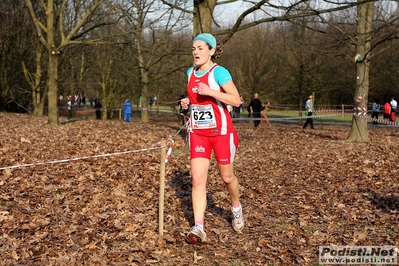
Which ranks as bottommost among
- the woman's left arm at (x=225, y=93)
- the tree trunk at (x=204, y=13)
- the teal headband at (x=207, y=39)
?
Result: the woman's left arm at (x=225, y=93)

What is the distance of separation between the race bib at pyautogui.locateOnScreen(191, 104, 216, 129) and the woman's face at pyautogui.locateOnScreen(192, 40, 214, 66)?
0.48 m

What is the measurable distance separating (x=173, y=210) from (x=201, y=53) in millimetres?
2409

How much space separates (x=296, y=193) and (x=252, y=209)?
147 cm

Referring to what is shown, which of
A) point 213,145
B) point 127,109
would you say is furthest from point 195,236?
point 127,109

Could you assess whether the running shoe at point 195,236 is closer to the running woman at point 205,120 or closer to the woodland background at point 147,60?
the running woman at point 205,120

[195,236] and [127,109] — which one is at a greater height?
[127,109]

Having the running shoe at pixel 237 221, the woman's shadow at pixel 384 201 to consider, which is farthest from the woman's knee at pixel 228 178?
the woman's shadow at pixel 384 201

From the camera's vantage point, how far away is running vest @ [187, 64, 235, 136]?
4.77 m

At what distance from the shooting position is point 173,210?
20.1 ft

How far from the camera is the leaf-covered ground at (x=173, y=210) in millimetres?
4477

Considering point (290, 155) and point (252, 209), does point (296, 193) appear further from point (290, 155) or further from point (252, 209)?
point (290, 155)

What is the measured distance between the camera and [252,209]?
21.4ft

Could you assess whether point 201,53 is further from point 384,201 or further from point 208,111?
point 384,201

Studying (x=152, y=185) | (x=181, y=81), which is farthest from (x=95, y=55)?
(x=152, y=185)
